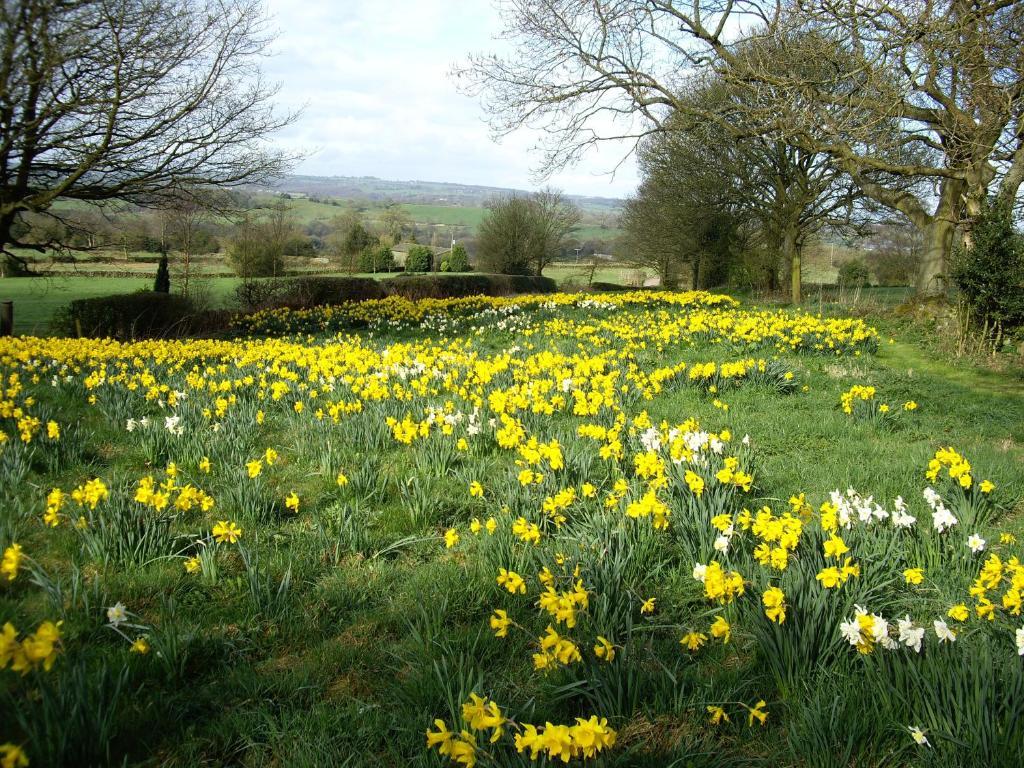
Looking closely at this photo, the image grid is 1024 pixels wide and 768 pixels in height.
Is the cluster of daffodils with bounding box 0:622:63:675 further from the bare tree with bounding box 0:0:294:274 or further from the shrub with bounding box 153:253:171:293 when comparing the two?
the shrub with bounding box 153:253:171:293

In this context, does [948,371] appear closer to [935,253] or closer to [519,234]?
[935,253]

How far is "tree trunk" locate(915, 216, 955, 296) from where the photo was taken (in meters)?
13.4

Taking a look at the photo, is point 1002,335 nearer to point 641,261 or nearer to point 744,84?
point 744,84

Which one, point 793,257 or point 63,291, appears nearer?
point 793,257

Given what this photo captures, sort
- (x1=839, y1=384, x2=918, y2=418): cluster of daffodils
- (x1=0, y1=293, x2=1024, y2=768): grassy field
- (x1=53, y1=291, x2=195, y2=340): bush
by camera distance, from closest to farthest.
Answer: (x1=0, y1=293, x2=1024, y2=768): grassy field < (x1=839, y1=384, x2=918, y2=418): cluster of daffodils < (x1=53, y1=291, x2=195, y2=340): bush

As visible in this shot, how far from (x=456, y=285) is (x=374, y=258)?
15001 millimetres

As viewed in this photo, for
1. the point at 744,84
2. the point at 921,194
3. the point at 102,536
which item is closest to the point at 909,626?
the point at 102,536

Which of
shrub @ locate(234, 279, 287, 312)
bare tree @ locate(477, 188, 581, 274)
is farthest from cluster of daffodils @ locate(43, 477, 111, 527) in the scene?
bare tree @ locate(477, 188, 581, 274)

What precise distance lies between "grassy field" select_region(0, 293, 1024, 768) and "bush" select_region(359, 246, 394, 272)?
102 ft

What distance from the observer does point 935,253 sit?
13859 millimetres

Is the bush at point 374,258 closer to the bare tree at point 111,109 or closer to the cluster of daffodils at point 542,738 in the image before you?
the bare tree at point 111,109

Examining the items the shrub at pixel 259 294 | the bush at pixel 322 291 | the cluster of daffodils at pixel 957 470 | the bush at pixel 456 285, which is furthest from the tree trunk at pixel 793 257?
the cluster of daffodils at pixel 957 470

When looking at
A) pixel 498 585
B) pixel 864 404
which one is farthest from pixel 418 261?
pixel 498 585

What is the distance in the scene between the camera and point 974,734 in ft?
5.44
